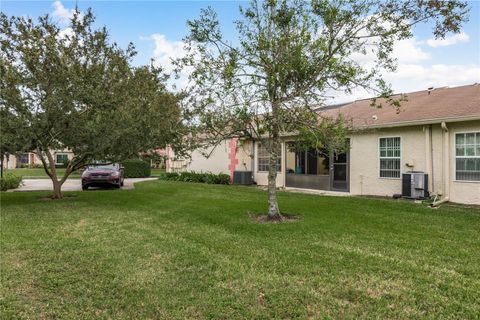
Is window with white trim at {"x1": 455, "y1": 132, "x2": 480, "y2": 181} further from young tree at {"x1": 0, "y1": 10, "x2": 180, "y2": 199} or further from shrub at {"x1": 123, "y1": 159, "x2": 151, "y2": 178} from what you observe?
shrub at {"x1": 123, "y1": 159, "x2": 151, "y2": 178}

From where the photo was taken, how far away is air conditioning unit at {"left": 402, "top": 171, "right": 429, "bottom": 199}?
11.7 metres

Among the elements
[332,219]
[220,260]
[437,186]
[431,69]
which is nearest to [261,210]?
[332,219]

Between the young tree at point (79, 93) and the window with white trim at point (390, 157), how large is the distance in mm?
7488

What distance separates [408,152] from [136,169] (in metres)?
20.8

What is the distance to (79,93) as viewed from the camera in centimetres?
1076

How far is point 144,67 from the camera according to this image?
43.6ft

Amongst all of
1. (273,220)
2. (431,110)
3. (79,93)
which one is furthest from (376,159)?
(79,93)

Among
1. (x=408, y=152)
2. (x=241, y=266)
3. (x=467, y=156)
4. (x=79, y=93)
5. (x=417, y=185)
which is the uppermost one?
(x=79, y=93)

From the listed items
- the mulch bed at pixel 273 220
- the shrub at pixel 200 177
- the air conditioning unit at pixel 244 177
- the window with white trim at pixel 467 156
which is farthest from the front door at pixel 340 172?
the shrub at pixel 200 177

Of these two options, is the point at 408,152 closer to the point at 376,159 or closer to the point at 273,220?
the point at 376,159

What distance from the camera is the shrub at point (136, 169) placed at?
2822 cm

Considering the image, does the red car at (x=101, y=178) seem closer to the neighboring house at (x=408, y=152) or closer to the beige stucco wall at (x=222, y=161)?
the beige stucco wall at (x=222, y=161)

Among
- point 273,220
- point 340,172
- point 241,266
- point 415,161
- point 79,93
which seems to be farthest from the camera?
point 340,172

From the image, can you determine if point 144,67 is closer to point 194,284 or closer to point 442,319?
point 194,284
